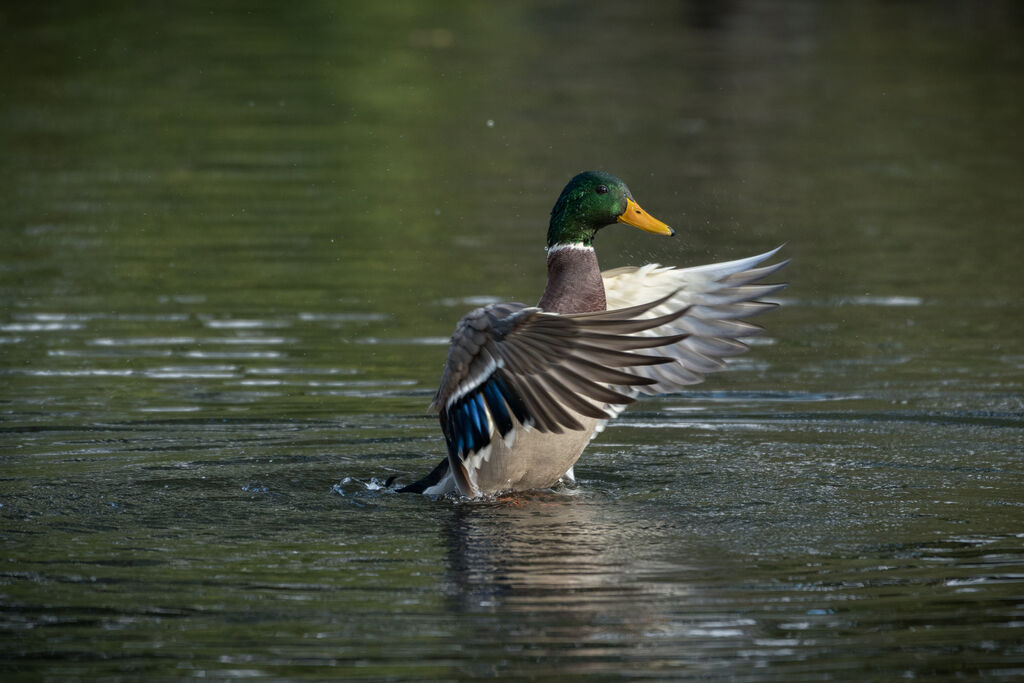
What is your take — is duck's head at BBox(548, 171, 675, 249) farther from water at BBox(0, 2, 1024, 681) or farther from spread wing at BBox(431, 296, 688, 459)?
water at BBox(0, 2, 1024, 681)

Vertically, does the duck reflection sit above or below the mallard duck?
below

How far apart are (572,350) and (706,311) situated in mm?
1651

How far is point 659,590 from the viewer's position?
628cm

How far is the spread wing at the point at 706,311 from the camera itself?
824 centimetres

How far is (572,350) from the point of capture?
22.6ft

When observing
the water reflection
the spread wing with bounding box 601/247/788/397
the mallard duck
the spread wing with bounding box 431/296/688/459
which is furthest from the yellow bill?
the water reflection

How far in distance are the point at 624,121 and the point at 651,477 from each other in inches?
471

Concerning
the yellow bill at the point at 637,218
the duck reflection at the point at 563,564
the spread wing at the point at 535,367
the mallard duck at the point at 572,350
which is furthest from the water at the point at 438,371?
the yellow bill at the point at 637,218

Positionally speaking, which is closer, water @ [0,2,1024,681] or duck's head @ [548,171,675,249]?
water @ [0,2,1024,681]

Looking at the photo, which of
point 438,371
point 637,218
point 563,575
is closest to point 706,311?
point 637,218

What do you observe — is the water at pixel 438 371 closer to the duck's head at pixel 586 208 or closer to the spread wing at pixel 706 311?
the spread wing at pixel 706 311

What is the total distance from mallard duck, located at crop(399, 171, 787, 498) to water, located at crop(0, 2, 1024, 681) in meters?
0.28

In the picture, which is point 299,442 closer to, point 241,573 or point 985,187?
point 241,573

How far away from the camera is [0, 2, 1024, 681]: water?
595cm
